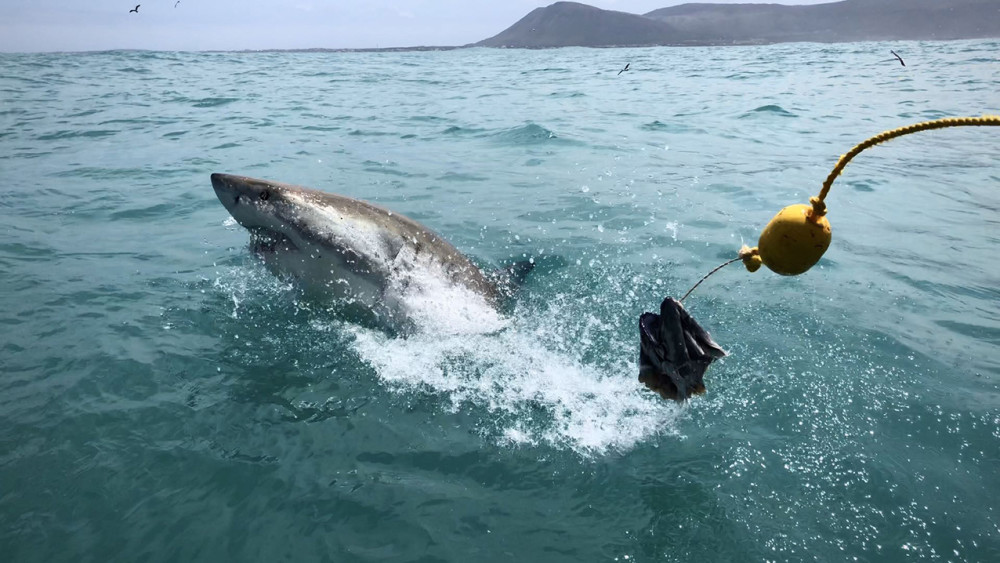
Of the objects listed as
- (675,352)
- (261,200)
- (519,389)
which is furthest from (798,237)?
(261,200)

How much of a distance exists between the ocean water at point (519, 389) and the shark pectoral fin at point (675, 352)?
54 cm

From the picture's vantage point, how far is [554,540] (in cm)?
288

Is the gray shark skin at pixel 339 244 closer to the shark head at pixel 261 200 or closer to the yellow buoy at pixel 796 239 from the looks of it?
the shark head at pixel 261 200

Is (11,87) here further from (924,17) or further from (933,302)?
(924,17)

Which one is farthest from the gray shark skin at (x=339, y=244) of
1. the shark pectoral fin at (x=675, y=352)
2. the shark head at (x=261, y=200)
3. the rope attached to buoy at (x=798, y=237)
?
the rope attached to buoy at (x=798, y=237)

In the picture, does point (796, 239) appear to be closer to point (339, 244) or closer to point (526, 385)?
point (526, 385)

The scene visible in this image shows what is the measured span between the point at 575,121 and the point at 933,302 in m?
11.2

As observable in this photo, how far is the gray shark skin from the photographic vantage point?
4.20m

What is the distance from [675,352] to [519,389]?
134 cm

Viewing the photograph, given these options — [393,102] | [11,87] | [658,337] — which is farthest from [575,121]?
[11,87]

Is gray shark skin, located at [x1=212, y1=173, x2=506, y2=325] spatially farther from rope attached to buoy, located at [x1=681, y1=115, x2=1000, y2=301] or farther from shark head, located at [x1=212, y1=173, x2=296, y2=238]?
rope attached to buoy, located at [x1=681, y1=115, x2=1000, y2=301]

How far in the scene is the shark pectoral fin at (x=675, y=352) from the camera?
3.02 metres

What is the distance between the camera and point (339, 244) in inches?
167

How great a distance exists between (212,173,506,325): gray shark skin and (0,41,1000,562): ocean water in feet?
0.94
